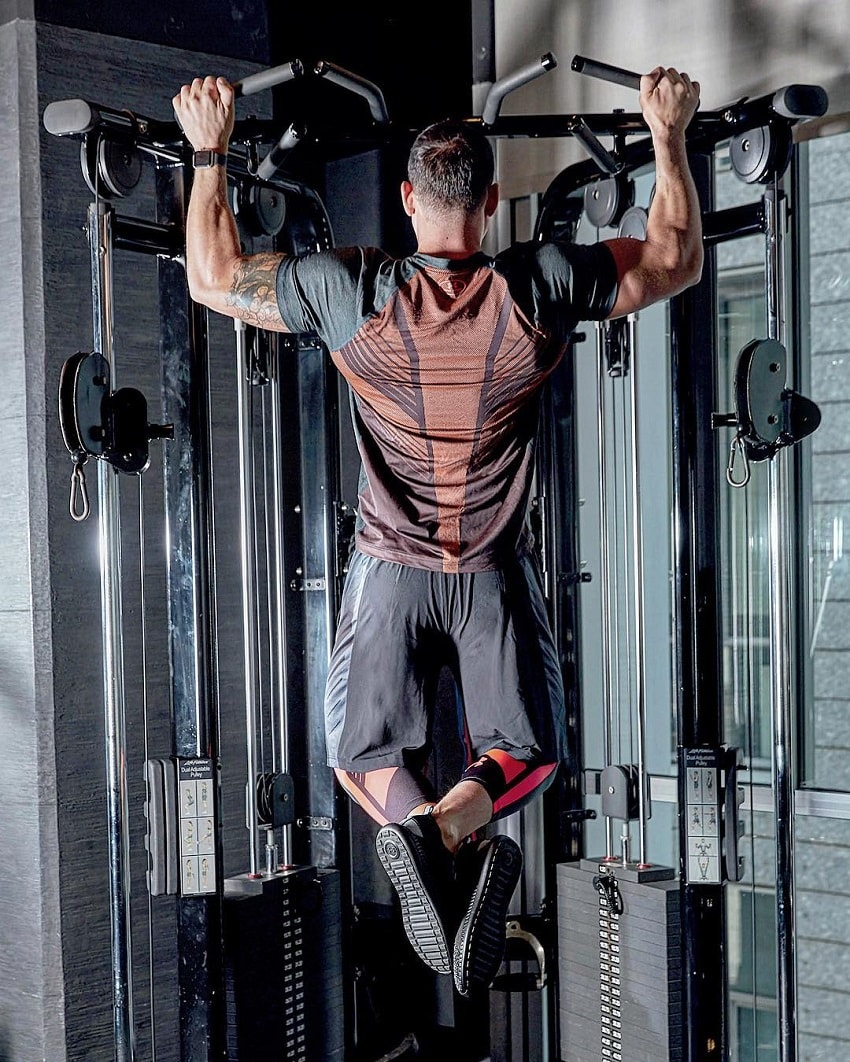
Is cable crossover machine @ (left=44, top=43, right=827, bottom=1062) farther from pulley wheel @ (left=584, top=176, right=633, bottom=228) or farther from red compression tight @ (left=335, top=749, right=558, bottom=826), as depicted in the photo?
red compression tight @ (left=335, top=749, right=558, bottom=826)

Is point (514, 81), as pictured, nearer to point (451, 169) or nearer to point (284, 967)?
point (451, 169)

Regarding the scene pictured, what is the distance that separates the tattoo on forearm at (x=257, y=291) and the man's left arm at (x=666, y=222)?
0.68 metres

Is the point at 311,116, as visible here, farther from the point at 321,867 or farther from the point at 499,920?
the point at 499,920

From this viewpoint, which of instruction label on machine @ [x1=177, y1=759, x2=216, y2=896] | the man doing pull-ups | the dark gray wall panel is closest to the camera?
the man doing pull-ups

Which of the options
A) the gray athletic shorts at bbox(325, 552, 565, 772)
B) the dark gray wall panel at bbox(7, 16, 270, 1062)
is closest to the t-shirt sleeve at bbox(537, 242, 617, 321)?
the gray athletic shorts at bbox(325, 552, 565, 772)

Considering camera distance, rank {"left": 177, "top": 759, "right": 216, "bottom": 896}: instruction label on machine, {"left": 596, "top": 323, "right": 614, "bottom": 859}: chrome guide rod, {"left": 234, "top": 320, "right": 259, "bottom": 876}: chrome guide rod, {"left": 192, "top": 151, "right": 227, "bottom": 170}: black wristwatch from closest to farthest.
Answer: {"left": 192, "top": 151, "right": 227, "bottom": 170}: black wristwatch
{"left": 177, "top": 759, "right": 216, "bottom": 896}: instruction label on machine
{"left": 234, "top": 320, "right": 259, "bottom": 876}: chrome guide rod
{"left": 596, "top": 323, "right": 614, "bottom": 859}: chrome guide rod

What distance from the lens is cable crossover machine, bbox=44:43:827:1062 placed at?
8.83 feet

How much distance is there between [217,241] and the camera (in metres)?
2.52

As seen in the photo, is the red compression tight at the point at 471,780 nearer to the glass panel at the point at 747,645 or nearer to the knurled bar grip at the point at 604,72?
the glass panel at the point at 747,645

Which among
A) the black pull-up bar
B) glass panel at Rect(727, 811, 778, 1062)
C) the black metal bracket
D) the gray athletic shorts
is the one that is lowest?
glass panel at Rect(727, 811, 778, 1062)

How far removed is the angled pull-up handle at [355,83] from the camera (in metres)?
2.58

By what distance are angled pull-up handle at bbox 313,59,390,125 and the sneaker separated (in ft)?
5.06

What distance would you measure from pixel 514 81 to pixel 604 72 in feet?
0.66

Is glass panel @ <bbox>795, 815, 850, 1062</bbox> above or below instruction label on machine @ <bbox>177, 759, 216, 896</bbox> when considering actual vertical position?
below
